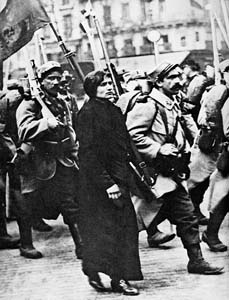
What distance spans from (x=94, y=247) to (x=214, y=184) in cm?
88

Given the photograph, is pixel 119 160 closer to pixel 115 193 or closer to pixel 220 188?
pixel 115 193

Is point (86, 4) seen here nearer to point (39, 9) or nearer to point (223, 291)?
point (39, 9)

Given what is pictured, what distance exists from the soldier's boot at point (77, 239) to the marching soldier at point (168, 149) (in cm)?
54

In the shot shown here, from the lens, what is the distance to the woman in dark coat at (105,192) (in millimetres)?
3893

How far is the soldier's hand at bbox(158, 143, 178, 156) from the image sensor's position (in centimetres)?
397

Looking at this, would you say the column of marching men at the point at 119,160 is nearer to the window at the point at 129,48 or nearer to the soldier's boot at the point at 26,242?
the soldier's boot at the point at 26,242

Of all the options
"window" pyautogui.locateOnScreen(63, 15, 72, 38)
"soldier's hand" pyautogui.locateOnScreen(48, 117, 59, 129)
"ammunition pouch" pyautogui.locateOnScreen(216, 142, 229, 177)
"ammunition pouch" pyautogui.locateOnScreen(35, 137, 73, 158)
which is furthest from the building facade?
"ammunition pouch" pyautogui.locateOnScreen(216, 142, 229, 177)

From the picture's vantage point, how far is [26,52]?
4203 millimetres

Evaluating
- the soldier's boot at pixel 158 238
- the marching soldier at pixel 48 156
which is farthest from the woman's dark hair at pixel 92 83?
the soldier's boot at pixel 158 238

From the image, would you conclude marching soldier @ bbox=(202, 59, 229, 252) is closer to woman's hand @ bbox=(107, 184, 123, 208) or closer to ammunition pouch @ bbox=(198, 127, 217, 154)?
ammunition pouch @ bbox=(198, 127, 217, 154)

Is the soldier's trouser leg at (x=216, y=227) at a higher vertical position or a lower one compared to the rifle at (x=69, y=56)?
lower

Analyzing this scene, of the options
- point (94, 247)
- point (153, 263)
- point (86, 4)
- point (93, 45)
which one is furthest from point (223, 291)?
point (86, 4)

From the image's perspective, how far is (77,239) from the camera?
163 inches

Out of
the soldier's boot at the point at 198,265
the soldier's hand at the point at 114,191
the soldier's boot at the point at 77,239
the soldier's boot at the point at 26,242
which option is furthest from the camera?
the soldier's boot at the point at 26,242
